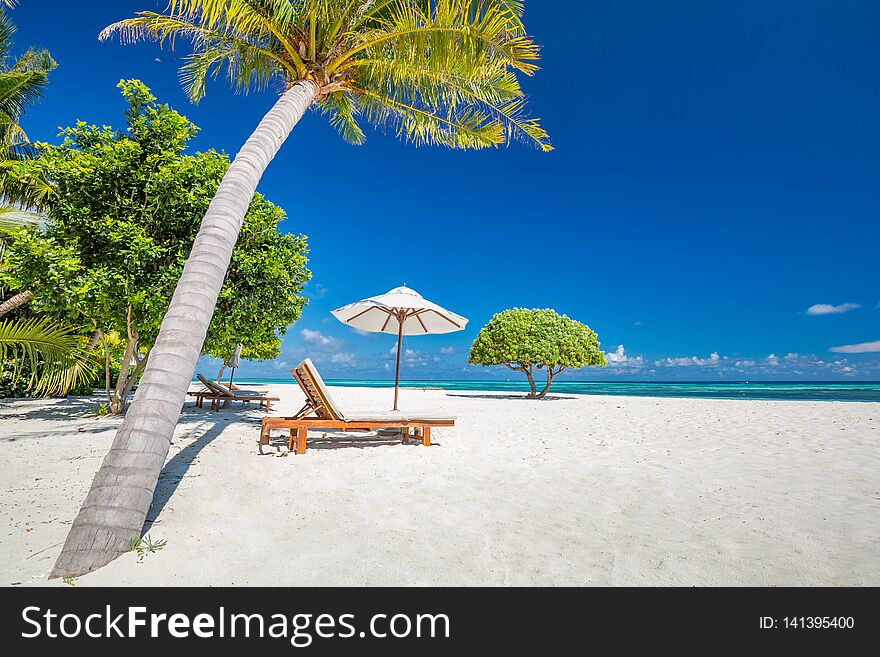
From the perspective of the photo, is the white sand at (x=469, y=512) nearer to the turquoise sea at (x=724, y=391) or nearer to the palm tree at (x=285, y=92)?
the palm tree at (x=285, y=92)

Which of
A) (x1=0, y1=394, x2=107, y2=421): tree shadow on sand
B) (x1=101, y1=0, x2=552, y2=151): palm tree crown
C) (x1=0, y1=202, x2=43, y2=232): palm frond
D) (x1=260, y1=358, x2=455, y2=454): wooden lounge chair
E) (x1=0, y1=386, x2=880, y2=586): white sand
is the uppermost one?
(x1=101, y1=0, x2=552, y2=151): palm tree crown

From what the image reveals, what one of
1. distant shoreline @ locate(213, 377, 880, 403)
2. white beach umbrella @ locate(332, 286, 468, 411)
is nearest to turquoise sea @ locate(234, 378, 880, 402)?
distant shoreline @ locate(213, 377, 880, 403)

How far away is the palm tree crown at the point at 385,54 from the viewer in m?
6.12

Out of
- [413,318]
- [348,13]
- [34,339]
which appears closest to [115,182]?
[34,339]

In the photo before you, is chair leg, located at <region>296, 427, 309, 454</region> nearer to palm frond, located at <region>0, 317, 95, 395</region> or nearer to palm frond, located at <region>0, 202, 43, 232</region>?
palm frond, located at <region>0, 317, 95, 395</region>

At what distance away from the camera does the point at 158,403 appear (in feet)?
12.2

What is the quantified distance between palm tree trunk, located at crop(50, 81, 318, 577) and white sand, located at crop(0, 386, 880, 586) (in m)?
0.20

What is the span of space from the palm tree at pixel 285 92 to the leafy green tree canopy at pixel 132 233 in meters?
1.44

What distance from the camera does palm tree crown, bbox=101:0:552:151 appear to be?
6117mm

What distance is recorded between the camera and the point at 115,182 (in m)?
8.46

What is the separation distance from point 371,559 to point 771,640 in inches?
95.9

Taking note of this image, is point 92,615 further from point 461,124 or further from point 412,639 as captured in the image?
point 461,124

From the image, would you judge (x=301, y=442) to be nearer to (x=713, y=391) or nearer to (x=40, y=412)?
(x=40, y=412)

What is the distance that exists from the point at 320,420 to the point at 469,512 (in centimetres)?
362
